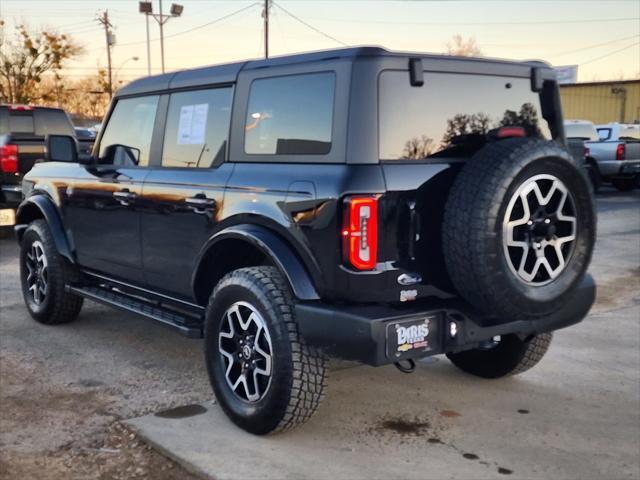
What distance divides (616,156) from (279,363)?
16850 millimetres

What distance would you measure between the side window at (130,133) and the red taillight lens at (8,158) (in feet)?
16.5

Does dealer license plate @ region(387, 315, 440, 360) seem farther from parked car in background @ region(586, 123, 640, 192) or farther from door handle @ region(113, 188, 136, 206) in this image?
parked car in background @ region(586, 123, 640, 192)

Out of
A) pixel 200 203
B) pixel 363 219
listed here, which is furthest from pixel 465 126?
pixel 200 203

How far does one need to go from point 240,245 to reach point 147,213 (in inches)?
35.5

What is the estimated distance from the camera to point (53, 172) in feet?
19.4

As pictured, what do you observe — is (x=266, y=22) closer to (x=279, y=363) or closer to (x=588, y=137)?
(x=588, y=137)

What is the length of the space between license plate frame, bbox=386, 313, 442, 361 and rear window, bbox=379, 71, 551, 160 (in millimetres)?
782

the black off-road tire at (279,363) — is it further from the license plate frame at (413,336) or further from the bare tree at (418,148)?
the bare tree at (418,148)

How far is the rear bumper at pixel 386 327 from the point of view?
334 centimetres

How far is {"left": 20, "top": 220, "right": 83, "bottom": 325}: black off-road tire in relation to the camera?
5855 mm

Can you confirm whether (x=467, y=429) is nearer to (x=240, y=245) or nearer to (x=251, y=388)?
(x=251, y=388)

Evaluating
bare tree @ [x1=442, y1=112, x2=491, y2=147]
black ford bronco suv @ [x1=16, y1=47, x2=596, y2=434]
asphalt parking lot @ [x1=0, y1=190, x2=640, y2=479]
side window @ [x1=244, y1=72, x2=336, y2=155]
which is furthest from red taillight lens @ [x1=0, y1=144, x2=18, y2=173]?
bare tree @ [x1=442, y1=112, x2=491, y2=147]

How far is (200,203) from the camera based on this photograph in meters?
4.25

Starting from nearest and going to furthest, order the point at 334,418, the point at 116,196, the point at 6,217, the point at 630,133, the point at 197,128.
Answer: the point at 334,418
the point at 197,128
the point at 116,196
the point at 6,217
the point at 630,133
